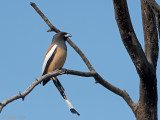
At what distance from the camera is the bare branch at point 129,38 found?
433 cm

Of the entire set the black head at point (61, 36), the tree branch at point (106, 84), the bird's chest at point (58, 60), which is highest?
the black head at point (61, 36)

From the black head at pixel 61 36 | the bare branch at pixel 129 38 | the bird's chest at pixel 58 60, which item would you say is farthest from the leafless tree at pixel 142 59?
the black head at pixel 61 36

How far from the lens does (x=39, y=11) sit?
6.22 meters

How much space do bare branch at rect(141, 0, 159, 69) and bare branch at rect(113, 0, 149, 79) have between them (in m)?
0.44

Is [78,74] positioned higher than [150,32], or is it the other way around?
[150,32]

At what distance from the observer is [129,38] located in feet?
14.6

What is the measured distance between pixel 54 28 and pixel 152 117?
2.48 meters

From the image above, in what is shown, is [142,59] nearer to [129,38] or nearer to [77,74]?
[129,38]

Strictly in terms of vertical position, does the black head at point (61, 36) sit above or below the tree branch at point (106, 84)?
above

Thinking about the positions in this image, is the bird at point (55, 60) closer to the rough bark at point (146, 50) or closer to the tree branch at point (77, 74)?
the tree branch at point (77, 74)

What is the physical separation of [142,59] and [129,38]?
1.34ft

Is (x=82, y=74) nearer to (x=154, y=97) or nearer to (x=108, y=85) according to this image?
(x=108, y=85)

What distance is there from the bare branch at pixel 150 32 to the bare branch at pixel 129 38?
436mm

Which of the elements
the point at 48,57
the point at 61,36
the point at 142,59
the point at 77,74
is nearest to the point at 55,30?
the point at 61,36
